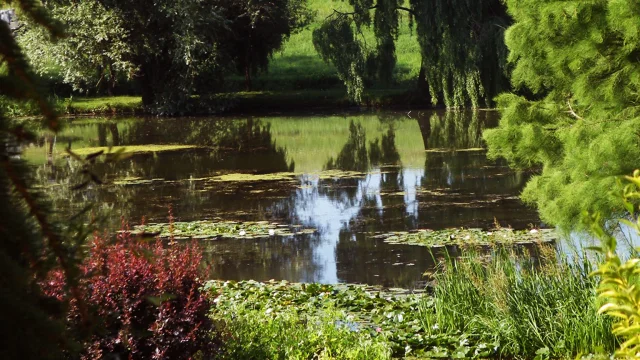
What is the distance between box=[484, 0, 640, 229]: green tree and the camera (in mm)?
7160

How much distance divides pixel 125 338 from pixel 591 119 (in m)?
5.17

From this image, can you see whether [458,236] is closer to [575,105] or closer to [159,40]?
[575,105]

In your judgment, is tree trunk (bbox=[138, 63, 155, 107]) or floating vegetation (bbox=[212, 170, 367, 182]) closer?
floating vegetation (bbox=[212, 170, 367, 182])

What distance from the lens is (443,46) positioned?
29.2m

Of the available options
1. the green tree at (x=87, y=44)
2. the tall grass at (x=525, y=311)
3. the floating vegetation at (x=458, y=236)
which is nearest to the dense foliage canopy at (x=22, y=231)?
the tall grass at (x=525, y=311)

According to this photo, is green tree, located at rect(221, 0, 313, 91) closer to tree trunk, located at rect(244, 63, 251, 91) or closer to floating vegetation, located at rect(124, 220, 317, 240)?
tree trunk, located at rect(244, 63, 251, 91)

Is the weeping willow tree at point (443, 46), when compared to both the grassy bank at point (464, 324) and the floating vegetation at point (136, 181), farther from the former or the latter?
the grassy bank at point (464, 324)

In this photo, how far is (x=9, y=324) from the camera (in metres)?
1.60

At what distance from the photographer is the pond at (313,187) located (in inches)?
424

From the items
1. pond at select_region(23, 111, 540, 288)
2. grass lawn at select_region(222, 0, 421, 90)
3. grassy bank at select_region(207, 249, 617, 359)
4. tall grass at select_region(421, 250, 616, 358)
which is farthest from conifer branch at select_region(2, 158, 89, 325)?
grass lawn at select_region(222, 0, 421, 90)

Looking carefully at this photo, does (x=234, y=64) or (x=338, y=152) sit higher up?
(x=234, y=64)

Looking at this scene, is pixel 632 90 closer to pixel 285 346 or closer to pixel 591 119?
pixel 591 119

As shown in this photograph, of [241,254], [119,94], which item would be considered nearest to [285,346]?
[241,254]

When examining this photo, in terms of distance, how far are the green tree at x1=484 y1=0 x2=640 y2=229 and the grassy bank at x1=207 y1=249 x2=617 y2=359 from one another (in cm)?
91
